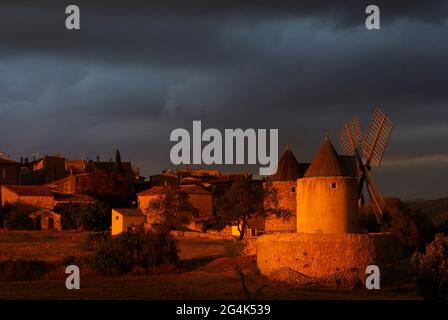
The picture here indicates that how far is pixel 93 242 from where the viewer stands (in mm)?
43406

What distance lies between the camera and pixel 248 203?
152ft

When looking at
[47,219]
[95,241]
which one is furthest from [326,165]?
[47,219]

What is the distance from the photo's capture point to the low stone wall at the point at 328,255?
35.1 m

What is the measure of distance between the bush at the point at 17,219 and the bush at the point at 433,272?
3106 centimetres

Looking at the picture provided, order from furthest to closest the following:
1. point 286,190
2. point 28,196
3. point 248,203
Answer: point 28,196, point 248,203, point 286,190

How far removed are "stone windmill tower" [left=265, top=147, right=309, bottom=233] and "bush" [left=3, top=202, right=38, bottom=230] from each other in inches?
699

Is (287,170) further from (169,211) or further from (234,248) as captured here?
(169,211)

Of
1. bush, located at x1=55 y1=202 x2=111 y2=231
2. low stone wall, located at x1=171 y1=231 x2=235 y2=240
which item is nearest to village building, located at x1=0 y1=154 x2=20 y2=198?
bush, located at x1=55 y1=202 x2=111 y2=231

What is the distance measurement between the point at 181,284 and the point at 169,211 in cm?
2289

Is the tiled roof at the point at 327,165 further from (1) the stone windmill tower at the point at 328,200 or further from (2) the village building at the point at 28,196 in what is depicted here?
(2) the village building at the point at 28,196

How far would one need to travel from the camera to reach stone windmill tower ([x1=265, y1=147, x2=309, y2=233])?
45.3 m

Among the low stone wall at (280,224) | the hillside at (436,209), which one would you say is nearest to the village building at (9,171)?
the low stone wall at (280,224)

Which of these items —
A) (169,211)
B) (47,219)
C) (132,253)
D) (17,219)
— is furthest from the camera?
(47,219)
